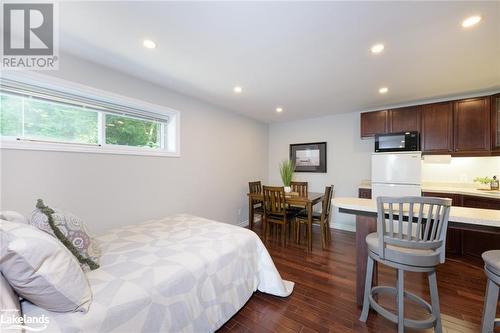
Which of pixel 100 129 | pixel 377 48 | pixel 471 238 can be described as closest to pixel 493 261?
pixel 377 48

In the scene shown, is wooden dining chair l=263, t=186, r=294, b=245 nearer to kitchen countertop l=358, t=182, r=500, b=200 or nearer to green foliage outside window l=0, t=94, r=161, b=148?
kitchen countertop l=358, t=182, r=500, b=200

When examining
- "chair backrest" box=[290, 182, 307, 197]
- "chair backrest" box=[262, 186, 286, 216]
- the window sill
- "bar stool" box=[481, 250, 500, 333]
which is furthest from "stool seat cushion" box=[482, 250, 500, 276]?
the window sill

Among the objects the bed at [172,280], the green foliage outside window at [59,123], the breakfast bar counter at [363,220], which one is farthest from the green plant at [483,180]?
the green foliage outside window at [59,123]

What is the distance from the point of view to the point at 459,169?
323 centimetres

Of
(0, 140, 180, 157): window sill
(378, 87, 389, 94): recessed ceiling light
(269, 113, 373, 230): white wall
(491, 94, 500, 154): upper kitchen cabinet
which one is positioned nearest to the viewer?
(0, 140, 180, 157): window sill

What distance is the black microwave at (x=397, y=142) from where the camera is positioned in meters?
3.19

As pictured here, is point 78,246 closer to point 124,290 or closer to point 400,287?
point 124,290

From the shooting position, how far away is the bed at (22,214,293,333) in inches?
40.8

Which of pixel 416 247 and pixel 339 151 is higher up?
pixel 339 151

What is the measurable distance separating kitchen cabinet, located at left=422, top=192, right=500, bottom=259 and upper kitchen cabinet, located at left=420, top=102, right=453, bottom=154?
0.73 m

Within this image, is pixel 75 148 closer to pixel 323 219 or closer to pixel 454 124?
pixel 323 219

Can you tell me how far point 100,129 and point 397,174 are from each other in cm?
419

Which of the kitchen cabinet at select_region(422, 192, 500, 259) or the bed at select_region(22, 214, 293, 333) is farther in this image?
A: the kitchen cabinet at select_region(422, 192, 500, 259)

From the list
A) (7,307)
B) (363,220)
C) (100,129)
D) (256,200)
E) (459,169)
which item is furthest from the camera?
(256,200)
